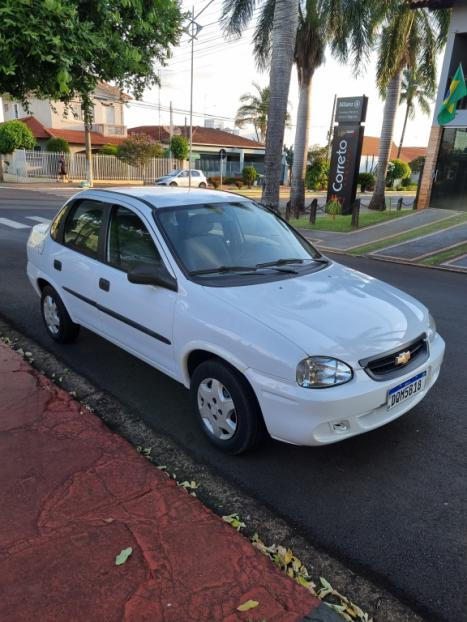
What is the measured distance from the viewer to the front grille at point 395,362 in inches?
115

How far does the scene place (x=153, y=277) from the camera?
344cm

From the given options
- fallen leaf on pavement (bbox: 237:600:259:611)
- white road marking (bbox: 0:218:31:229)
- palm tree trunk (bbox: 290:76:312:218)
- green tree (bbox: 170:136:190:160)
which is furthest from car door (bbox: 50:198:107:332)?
Result: green tree (bbox: 170:136:190:160)

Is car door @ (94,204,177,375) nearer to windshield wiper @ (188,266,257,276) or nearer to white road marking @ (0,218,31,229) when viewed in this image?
windshield wiper @ (188,266,257,276)

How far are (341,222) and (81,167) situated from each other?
1003 inches

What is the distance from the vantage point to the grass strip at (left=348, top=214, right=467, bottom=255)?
1229 centimetres

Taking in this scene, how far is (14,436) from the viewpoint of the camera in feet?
11.3

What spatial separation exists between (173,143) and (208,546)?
40.6 meters

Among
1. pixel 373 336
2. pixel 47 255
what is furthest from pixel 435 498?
pixel 47 255

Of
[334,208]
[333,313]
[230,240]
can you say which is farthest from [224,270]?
[334,208]

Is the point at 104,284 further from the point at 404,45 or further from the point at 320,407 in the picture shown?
the point at 404,45

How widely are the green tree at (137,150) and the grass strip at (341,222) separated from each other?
20.9 meters

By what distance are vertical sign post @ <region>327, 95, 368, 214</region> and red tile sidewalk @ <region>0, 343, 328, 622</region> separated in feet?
54.4

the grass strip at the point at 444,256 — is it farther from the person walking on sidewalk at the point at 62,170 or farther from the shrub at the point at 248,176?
the shrub at the point at 248,176

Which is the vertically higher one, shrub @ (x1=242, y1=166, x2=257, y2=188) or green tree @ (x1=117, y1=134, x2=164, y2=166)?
green tree @ (x1=117, y1=134, x2=164, y2=166)
